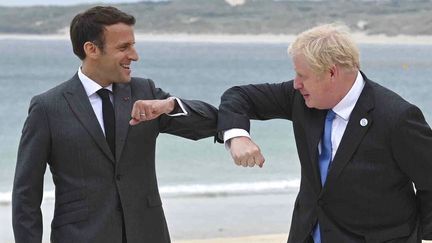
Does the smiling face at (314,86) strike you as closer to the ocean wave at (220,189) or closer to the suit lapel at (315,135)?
the suit lapel at (315,135)

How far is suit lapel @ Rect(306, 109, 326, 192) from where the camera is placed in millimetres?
3104

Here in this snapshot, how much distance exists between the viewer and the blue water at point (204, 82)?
15117 millimetres

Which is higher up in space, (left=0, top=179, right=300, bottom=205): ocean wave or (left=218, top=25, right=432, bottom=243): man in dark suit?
(left=218, top=25, right=432, bottom=243): man in dark suit

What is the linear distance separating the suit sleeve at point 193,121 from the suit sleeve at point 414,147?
27.7 inches

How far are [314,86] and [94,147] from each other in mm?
783

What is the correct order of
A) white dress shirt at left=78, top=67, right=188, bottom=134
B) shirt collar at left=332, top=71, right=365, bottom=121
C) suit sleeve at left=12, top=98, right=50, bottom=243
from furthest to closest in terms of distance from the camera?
white dress shirt at left=78, top=67, right=188, bottom=134 < suit sleeve at left=12, top=98, right=50, bottom=243 < shirt collar at left=332, top=71, right=365, bottom=121

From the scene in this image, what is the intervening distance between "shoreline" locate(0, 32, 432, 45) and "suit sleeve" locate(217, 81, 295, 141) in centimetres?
7064

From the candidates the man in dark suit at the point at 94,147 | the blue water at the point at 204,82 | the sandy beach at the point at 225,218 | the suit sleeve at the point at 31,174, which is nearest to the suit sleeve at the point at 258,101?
the man in dark suit at the point at 94,147

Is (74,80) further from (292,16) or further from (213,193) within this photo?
(292,16)

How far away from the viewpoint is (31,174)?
329 cm

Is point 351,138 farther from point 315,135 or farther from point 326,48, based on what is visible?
point 326,48

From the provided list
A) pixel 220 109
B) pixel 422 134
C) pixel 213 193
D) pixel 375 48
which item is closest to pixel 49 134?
pixel 220 109

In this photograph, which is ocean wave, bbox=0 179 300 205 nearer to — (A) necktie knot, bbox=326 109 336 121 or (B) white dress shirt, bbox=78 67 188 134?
(B) white dress shirt, bbox=78 67 188 134

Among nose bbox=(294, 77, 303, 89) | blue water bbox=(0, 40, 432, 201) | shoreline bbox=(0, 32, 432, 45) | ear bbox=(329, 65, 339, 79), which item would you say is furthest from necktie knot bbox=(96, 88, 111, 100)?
shoreline bbox=(0, 32, 432, 45)
